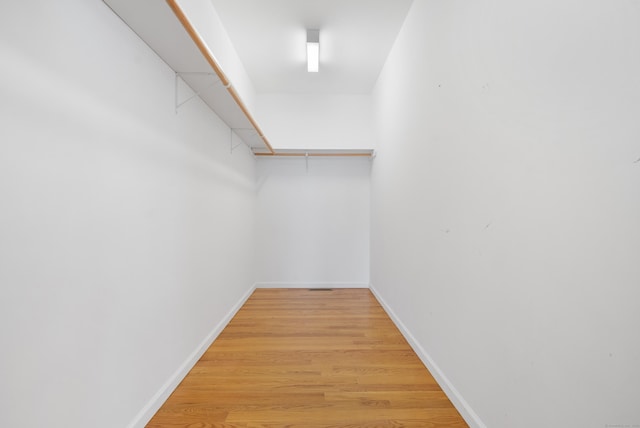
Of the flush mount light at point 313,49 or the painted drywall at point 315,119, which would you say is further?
the painted drywall at point 315,119

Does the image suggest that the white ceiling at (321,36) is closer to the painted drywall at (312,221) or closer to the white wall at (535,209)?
the white wall at (535,209)

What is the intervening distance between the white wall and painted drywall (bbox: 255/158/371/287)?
2244mm

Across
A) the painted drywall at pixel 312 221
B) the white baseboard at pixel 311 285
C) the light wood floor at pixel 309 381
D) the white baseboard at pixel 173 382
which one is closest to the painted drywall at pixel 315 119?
the painted drywall at pixel 312 221

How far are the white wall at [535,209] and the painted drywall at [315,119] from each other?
2172 millimetres

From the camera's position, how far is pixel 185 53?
1528 millimetres

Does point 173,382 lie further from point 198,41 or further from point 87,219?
point 198,41

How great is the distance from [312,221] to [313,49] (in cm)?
222

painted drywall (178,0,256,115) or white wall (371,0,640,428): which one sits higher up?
painted drywall (178,0,256,115)

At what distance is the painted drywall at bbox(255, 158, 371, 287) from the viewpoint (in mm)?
4246

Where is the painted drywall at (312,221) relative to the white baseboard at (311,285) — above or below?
above

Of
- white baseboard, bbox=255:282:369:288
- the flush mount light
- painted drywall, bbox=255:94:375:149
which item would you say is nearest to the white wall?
the flush mount light

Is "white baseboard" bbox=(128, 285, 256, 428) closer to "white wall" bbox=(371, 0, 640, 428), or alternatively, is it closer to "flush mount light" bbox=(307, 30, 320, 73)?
"white wall" bbox=(371, 0, 640, 428)

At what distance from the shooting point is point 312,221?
14.0ft

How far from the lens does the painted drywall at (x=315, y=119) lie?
413cm
